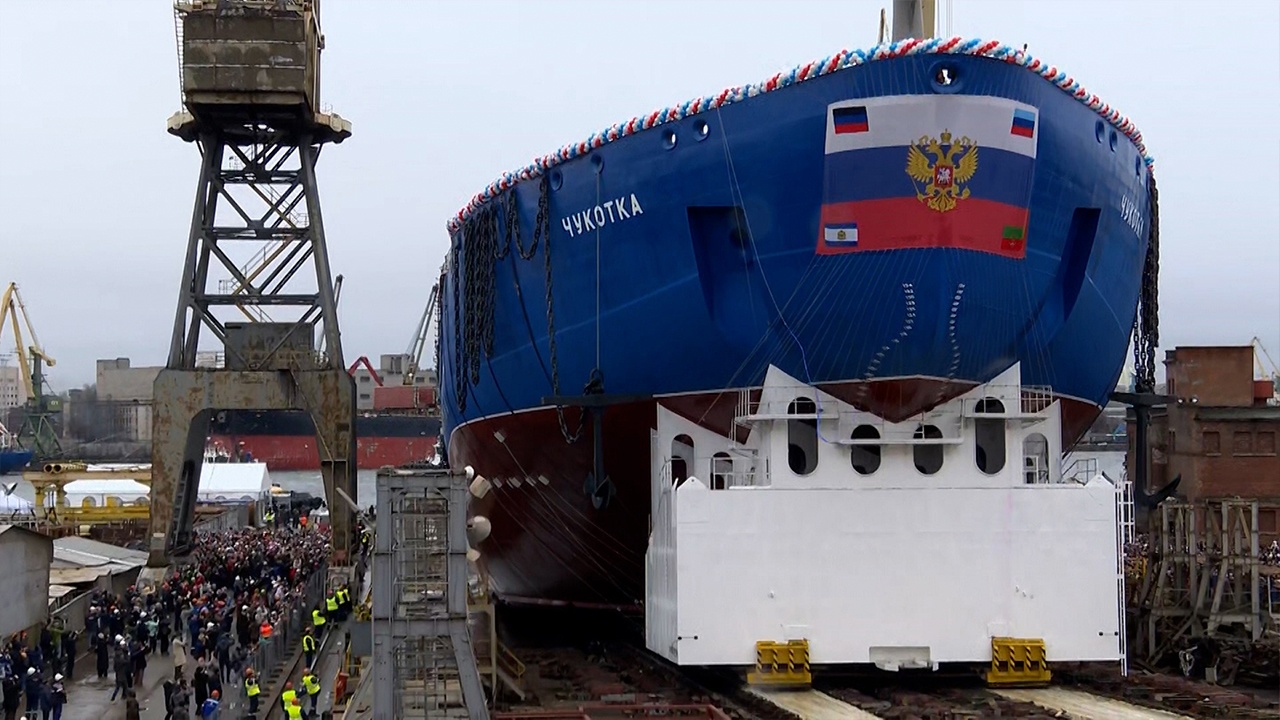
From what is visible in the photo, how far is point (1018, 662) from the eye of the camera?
14.5 m

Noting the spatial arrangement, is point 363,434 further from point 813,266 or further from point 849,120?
point 849,120

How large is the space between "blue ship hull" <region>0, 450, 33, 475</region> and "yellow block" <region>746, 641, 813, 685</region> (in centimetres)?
11293

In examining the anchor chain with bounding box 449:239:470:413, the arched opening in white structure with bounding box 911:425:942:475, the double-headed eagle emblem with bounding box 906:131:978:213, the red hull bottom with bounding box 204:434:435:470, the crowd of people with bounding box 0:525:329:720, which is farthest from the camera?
the red hull bottom with bounding box 204:434:435:470

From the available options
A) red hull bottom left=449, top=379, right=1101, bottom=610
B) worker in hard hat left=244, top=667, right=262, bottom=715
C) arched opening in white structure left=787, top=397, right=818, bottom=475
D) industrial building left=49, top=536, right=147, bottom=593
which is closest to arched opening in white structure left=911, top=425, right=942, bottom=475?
red hull bottom left=449, top=379, right=1101, bottom=610

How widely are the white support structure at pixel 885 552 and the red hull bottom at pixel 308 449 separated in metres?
82.0

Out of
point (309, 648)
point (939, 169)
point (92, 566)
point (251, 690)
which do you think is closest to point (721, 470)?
point (939, 169)

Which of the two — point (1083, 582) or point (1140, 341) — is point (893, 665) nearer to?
point (1083, 582)

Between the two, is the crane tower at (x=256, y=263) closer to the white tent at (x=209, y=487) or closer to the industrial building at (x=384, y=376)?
the white tent at (x=209, y=487)

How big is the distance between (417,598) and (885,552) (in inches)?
190

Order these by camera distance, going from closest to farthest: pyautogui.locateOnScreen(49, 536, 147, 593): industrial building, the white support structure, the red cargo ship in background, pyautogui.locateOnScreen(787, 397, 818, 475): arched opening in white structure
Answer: the white support structure < pyautogui.locateOnScreen(787, 397, 818, 475): arched opening in white structure < pyautogui.locateOnScreen(49, 536, 147, 593): industrial building < the red cargo ship in background

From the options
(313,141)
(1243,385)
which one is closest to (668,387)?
(313,141)

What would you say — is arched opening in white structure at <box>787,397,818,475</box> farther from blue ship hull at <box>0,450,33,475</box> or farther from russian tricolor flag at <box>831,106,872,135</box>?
blue ship hull at <box>0,450,33,475</box>

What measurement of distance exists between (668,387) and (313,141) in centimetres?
1849

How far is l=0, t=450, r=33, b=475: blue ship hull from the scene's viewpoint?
11494cm
